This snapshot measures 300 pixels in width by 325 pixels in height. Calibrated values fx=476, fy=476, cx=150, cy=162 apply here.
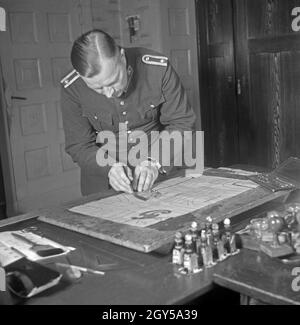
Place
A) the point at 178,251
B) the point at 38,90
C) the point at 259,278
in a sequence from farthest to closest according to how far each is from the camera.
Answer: the point at 38,90 → the point at 178,251 → the point at 259,278

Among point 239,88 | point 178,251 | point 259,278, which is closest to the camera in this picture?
point 259,278

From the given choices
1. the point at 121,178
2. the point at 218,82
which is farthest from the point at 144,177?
the point at 218,82

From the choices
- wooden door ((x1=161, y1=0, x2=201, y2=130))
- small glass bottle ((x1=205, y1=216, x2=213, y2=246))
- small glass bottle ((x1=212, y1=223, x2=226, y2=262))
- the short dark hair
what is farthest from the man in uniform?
wooden door ((x1=161, y1=0, x2=201, y2=130))

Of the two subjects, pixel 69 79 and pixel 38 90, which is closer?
pixel 69 79

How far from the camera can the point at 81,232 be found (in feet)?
4.74

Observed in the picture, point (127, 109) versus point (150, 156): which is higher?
point (127, 109)

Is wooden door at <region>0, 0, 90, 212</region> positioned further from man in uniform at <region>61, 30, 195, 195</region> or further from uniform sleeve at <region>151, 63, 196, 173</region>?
uniform sleeve at <region>151, 63, 196, 173</region>

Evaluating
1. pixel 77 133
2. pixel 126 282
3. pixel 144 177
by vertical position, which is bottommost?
pixel 126 282

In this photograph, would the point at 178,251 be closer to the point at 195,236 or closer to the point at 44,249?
the point at 195,236

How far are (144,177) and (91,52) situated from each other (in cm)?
50

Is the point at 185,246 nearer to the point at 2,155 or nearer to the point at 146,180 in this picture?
the point at 146,180

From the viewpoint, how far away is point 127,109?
2.12 m

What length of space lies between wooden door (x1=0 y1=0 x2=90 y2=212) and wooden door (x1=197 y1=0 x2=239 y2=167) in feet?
3.77
